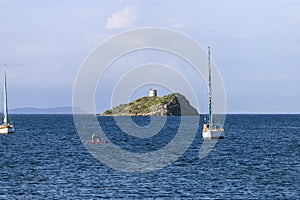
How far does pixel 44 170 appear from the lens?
75.1 metres

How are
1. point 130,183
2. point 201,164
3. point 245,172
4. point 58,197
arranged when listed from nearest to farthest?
point 58,197
point 130,183
point 245,172
point 201,164

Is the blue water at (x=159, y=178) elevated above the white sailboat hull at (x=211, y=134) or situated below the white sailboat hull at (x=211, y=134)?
below

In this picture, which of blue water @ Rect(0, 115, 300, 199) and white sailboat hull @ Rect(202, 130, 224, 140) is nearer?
blue water @ Rect(0, 115, 300, 199)

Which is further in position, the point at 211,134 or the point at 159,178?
the point at 211,134

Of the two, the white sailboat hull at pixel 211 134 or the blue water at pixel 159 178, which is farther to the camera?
the white sailboat hull at pixel 211 134

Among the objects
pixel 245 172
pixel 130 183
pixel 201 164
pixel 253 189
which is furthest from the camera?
pixel 201 164

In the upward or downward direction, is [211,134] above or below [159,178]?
above

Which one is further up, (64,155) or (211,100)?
(211,100)

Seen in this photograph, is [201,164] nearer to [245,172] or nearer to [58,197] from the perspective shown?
[245,172]

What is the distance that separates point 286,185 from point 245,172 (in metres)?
11.6

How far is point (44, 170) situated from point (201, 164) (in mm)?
21701

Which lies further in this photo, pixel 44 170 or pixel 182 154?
pixel 182 154

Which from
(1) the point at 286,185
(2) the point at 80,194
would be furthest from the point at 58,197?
(1) the point at 286,185

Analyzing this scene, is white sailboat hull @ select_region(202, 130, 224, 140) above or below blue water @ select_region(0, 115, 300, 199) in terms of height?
above
